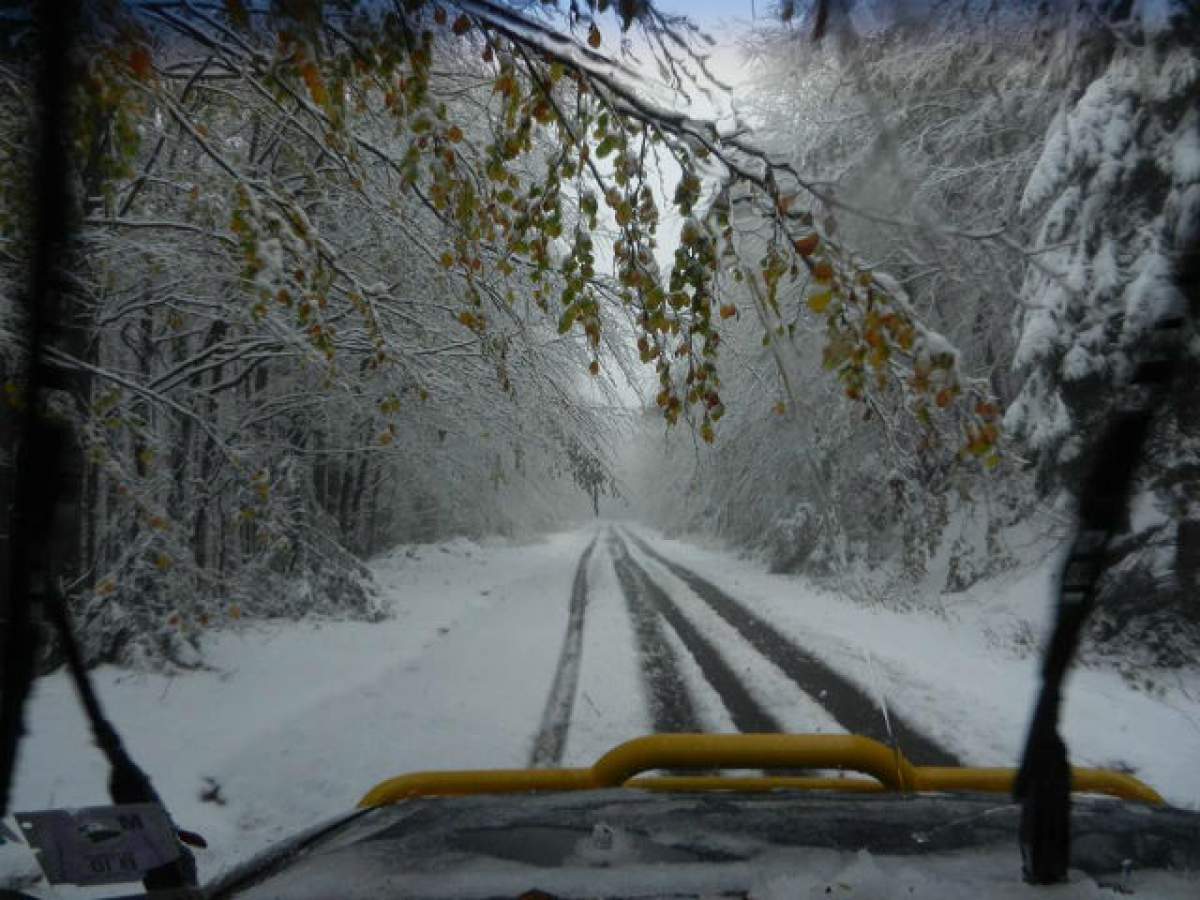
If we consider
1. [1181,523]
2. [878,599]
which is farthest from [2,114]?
[878,599]

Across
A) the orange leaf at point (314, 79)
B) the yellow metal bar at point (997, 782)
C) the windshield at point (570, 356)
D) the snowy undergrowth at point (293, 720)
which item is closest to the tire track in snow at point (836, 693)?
the windshield at point (570, 356)

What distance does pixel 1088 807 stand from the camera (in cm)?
155

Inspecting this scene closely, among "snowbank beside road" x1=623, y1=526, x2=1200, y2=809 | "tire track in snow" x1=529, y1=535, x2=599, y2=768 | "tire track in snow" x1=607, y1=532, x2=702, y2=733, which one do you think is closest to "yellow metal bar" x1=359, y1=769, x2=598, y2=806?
"snowbank beside road" x1=623, y1=526, x2=1200, y2=809

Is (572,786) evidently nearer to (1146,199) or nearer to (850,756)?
(850,756)

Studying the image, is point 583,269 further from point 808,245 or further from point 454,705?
point 454,705

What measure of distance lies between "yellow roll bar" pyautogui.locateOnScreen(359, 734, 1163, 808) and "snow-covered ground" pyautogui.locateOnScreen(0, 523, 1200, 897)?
161cm

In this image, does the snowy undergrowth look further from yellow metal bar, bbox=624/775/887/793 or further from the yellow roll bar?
yellow metal bar, bbox=624/775/887/793

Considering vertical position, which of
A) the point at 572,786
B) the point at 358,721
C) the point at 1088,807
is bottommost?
the point at 358,721

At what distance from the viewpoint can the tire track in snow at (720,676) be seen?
5750mm

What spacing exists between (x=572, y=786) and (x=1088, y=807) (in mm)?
1333

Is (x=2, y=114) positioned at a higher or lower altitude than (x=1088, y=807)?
higher

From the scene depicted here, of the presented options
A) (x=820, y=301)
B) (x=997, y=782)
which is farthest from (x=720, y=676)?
(x=820, y=301)

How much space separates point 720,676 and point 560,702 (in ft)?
6.29

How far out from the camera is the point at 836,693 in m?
6.59
